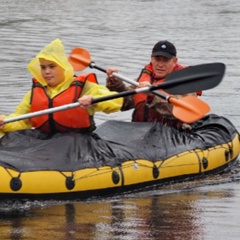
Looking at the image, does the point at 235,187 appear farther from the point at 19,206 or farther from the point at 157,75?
the point at 19,206

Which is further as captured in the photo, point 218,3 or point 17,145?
point 218,3

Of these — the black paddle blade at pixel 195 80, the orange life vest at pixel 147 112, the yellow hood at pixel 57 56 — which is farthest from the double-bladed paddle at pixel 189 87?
the orange life vest at pixel 147 112

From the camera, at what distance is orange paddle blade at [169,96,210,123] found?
8.51 meters

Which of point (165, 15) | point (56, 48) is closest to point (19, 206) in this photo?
point (56, 48)

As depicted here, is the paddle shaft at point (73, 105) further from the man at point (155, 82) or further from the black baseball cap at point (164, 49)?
the black baseball cap at point (164, 49)

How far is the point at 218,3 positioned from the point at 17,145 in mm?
23122

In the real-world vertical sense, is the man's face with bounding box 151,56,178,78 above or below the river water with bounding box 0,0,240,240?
above

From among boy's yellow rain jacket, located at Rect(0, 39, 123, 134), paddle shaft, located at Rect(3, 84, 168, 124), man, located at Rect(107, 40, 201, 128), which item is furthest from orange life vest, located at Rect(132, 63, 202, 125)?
paddle shaft, located at Rect(3, 84, 168, 124)

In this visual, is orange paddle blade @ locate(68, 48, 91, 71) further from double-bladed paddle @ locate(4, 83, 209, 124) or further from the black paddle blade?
the black paddle blade

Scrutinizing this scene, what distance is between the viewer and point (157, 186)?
9219mm

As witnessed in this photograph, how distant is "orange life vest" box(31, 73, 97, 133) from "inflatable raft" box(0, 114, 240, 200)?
0.26ft

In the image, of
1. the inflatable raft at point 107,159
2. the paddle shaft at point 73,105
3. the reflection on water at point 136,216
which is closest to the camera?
the reflection on water at point 136,216

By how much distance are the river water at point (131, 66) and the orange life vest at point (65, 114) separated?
2.24 ft

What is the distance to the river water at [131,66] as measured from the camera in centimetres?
760
